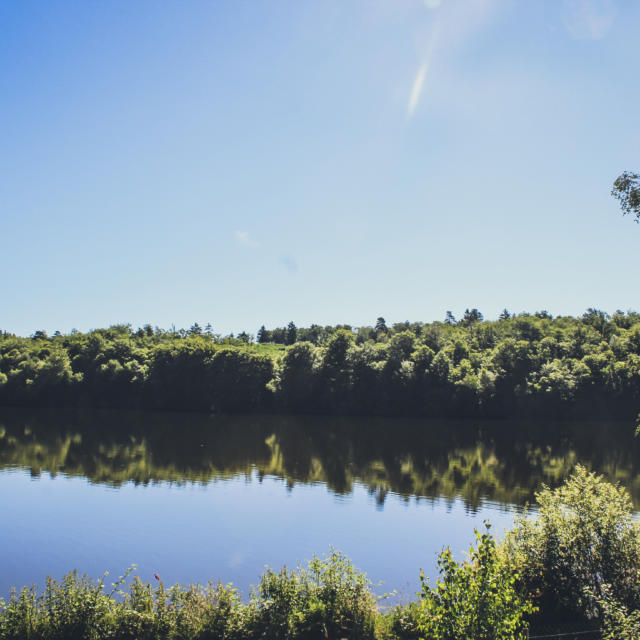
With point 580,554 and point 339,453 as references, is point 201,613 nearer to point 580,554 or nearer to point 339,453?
point 580,554

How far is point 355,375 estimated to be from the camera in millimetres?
90750

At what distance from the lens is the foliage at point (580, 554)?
1416 cm

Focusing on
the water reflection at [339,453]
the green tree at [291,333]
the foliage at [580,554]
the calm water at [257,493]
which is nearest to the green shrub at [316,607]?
the foliage at [580,554]

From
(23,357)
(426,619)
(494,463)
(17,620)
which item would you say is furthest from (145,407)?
(426,619)

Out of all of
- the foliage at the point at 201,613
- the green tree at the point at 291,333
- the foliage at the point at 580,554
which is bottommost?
the foliage at the point at 201,613

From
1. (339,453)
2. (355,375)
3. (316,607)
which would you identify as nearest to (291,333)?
(355,375)

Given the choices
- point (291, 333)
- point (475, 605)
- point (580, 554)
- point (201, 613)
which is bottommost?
point (201, 613)

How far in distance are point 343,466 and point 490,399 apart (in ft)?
155

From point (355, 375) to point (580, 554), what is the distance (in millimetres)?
76301

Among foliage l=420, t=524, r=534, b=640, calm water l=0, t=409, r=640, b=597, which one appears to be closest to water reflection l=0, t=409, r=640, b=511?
calm water l=0, t=409, r=640, b=597

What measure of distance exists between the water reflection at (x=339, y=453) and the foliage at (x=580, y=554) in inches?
608

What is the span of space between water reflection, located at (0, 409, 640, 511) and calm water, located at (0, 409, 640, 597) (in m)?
0.23

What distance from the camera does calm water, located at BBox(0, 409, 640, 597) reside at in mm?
22109

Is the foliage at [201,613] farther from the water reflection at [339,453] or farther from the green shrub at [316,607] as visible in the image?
the water reflection at [339,453]
